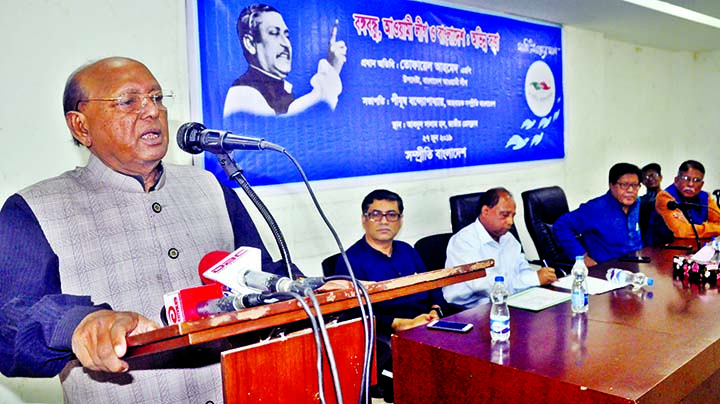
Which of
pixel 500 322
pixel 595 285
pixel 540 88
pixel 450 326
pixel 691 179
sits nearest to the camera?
pixel 500 322

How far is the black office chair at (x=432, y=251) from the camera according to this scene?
10.9 ft

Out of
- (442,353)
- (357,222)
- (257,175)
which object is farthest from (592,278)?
(257,175)

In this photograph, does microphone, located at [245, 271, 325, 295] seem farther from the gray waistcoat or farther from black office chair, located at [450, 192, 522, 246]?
black office chair, located at [450, 192, 522, 246]

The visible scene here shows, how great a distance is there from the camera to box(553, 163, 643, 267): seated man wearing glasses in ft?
11.6

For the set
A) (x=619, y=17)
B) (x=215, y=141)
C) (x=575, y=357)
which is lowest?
(x=575, y=357)

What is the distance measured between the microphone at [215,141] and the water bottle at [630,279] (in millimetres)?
1962

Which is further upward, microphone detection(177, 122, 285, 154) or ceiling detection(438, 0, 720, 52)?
ceiling detection(438, 0, 720, 52)

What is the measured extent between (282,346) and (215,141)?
41cm

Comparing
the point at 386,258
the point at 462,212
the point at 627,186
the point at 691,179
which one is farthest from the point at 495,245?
the point at 691,179

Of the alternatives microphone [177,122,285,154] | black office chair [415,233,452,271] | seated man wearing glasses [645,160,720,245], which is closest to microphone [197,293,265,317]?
microphone [177,122,285,154]

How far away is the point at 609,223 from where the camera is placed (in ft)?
11.9

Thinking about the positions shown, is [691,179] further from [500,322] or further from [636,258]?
[500,322]

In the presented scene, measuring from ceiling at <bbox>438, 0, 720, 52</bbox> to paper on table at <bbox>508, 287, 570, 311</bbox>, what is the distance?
7.58 feet

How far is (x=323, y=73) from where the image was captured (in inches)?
128
